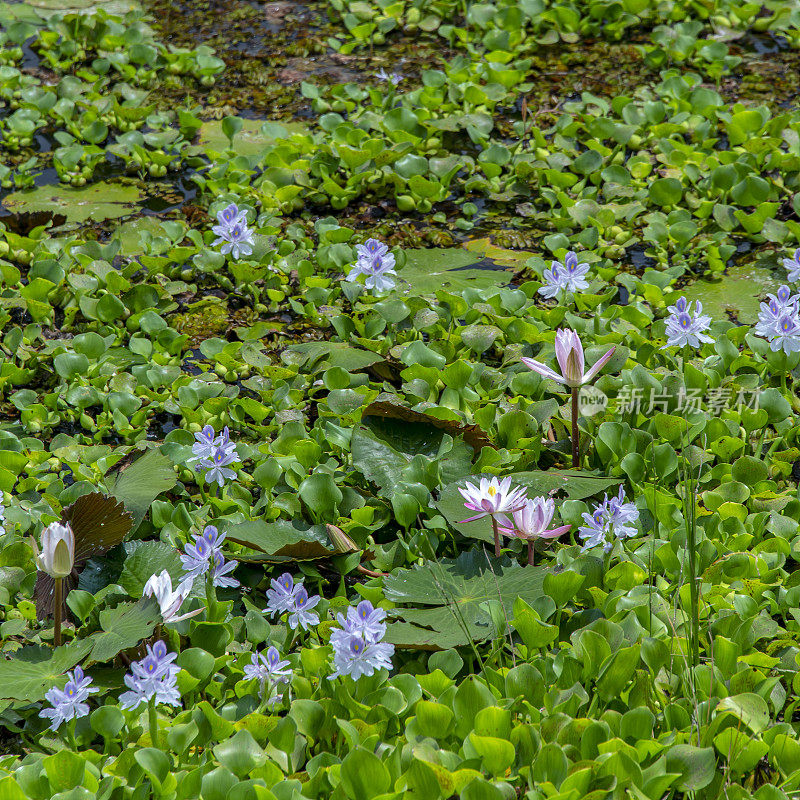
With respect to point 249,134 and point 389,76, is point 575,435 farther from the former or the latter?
point 389,76

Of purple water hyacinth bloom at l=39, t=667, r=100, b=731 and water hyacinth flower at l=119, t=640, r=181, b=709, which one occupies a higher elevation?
water hyacinth flower at l=119, t=640, r=181, b=709

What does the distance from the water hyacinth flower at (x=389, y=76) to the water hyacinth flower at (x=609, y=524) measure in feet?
9.78

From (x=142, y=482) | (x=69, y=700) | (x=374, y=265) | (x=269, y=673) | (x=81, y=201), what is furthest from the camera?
(x=81, y=201)

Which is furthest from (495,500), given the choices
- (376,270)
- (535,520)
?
(376,270)

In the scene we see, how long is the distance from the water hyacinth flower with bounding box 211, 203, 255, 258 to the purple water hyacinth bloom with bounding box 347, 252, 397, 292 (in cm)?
46

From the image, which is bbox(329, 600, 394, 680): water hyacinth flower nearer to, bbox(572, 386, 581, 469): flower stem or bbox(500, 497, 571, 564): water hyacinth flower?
bbox(500, 497, 571, 564): water hyacinth flower

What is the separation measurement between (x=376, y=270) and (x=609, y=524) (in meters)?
1.27

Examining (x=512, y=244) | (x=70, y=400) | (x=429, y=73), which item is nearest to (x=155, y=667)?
(x=70, y=400)

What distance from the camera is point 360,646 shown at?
1927mm

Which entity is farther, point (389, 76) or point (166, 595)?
point (389, 76)

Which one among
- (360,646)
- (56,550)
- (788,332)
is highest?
(788,332)

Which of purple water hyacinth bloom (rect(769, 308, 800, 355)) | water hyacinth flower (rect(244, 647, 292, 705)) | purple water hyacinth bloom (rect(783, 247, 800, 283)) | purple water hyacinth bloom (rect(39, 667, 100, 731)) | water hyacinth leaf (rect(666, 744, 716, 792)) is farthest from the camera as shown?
purple water hyacinth bloom (rect(783, 247, 800, 283))

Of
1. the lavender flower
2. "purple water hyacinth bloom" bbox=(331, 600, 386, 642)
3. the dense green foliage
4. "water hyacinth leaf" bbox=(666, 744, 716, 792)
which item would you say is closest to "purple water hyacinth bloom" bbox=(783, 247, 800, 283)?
the dense green foliage

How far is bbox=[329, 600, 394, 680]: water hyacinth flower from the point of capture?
1.91 meters
